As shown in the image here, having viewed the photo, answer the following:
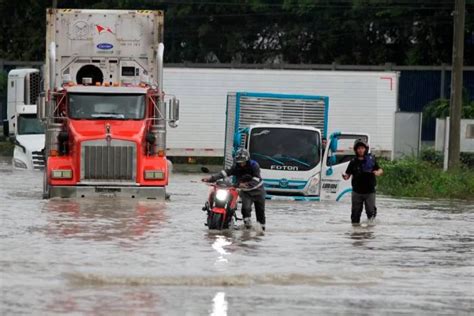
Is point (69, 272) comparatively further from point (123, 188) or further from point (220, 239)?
point (123, 188)

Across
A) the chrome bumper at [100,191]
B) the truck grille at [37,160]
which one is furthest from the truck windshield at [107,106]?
the truck grille at [37,160]

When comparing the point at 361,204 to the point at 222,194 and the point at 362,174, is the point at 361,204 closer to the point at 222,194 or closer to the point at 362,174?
the point at 362,174

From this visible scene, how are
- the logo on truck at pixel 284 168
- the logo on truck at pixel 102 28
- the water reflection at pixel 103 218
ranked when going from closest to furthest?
the water reflection at pixel 103 218 → the logo on truck at pixel 102 28 → the logo on truck at pixel 284 168

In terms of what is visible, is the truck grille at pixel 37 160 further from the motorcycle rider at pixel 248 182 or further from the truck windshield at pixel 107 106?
the motorcycle rider at pixel 248 182

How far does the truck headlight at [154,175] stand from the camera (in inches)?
1196

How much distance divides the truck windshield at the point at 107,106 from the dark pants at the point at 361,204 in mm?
6822

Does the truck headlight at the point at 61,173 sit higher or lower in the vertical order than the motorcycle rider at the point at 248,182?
lower

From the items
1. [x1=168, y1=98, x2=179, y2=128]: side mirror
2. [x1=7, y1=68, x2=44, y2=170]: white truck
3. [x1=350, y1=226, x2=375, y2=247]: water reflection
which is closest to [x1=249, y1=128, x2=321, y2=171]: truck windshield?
[x1=168, y1=98, x2=179, y2=128]: side mirror

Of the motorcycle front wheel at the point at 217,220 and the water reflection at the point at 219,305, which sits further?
the motorcycle front wheel at the point at 217,220

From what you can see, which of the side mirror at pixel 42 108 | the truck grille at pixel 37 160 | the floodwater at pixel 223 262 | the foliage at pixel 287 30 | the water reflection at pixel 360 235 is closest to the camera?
the floodwater at pixel 223 262

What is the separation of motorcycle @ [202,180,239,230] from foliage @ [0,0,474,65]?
121 ft

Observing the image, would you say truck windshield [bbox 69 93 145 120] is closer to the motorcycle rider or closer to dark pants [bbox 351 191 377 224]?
Result: dark pants [bbox 351 191 377 224]

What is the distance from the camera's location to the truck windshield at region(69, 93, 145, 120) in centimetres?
3097

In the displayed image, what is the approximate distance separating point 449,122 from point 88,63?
33.6 ft
